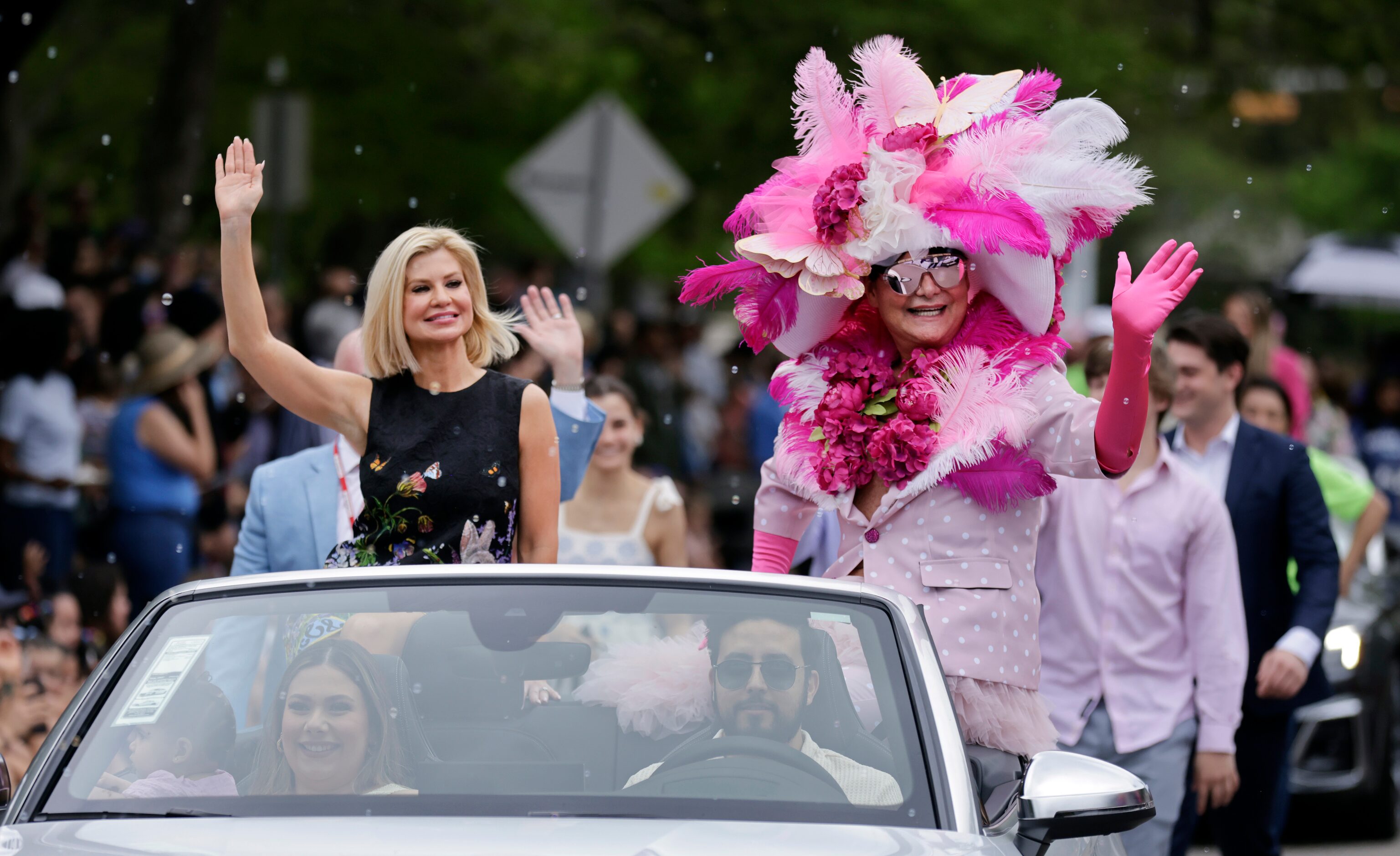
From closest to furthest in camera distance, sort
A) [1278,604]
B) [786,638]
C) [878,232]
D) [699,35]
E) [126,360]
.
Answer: [786,638]
[878,232]
[1278,604]
[126,360]
[699,35]

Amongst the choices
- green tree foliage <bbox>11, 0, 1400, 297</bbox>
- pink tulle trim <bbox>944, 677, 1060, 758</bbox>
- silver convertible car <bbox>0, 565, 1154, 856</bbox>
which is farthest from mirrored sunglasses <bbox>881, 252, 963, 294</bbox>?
green tree foliage <bbox>11, 0, 1400, 297</bbox>

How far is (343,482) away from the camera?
5.38 m

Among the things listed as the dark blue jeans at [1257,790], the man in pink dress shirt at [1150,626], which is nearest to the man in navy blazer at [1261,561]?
the dark blue jeans at [1257,790]

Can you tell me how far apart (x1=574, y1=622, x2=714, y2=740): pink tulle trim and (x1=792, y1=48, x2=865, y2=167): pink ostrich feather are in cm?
170

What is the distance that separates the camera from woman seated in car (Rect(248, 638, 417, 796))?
3371 mm

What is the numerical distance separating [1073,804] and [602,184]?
10172mm

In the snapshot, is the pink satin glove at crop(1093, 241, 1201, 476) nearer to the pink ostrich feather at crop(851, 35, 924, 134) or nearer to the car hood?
the pink ostrich feather at crop(851, 35, 924, 134)

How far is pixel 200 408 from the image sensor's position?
9328mm

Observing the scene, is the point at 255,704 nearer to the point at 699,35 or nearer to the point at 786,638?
the point at 786,638

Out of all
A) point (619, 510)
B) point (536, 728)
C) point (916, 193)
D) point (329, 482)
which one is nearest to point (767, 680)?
point (536, 728)

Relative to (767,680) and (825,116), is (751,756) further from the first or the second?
(825,116)

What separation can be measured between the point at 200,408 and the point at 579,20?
12513 mm

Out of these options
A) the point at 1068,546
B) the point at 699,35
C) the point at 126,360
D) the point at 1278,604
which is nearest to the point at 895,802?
the point at 1068,546

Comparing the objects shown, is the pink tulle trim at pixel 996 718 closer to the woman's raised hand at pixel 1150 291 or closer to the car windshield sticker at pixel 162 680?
the woman's raised hand at pixel 1150 291
